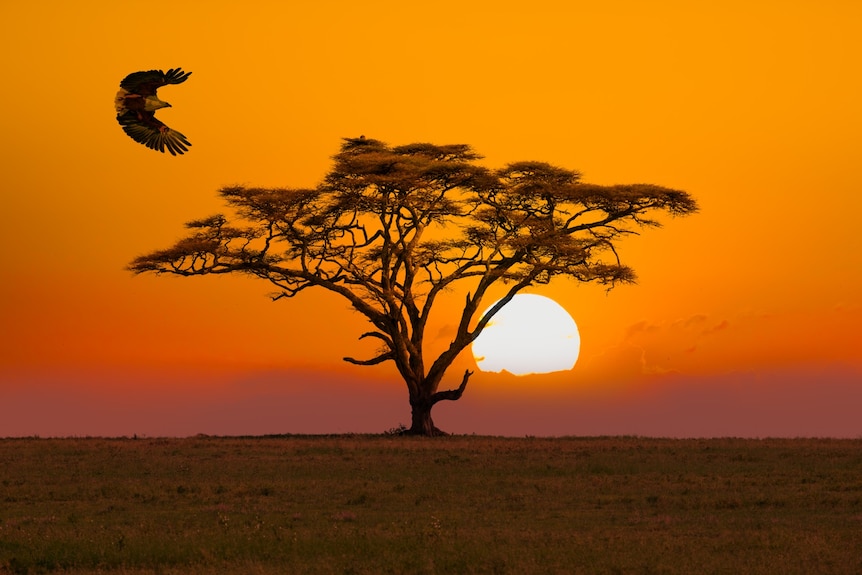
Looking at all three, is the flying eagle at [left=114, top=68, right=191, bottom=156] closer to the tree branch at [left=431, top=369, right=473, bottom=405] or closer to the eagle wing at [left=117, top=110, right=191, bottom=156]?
the eagle wing at [left=117, top=110, right=191, bottom=156]

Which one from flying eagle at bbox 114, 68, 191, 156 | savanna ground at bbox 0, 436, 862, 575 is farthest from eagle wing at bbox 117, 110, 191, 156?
savanna ground at bbox 0, 436, 862, 575

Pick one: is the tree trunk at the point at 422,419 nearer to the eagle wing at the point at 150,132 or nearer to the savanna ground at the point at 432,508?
the savanna ground at the point at 432,508

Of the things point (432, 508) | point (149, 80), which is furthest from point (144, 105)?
point (432, 508)

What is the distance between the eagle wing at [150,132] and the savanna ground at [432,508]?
729 cm

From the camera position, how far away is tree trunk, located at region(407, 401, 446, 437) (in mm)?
57625

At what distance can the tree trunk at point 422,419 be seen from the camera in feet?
189

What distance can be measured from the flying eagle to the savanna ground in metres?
7.44

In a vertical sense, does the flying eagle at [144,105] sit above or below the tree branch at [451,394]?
above

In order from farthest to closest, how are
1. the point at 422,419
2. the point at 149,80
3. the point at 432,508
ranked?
the point at 422,419 < the point at 432,508 < the point at 149,80

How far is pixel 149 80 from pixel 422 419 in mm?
35367

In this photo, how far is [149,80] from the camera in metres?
23.9

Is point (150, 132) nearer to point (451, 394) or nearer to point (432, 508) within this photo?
point (432, 508)

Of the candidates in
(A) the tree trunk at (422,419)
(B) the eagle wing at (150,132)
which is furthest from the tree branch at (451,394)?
(B) the eagle wing at (150,132)

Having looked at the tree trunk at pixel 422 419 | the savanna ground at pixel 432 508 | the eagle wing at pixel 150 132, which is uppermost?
the eagle wing at pixel 150 132
